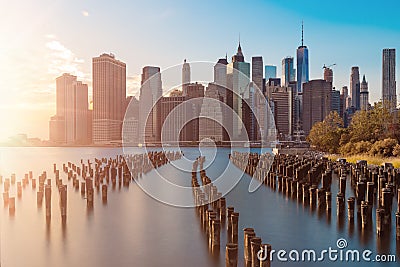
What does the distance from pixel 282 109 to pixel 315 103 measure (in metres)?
14.4

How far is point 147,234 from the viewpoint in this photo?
17.6m

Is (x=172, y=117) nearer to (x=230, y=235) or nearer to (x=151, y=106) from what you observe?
(x=151, y=106)

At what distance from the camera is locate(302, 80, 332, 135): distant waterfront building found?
582 ft

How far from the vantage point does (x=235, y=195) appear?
91.8 ft

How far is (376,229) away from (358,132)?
122 ft

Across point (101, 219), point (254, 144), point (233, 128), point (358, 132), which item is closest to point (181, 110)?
point (233, 128)

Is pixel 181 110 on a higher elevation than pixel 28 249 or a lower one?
higher

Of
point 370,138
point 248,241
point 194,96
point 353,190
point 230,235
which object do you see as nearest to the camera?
point 248,241

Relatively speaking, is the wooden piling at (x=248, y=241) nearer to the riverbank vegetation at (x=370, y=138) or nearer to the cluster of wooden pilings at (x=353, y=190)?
the cluster of wooden pilings at (x=353, y=190)

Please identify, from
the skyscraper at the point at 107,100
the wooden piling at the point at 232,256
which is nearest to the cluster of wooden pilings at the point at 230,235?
the wooden piling at the point at 232,256

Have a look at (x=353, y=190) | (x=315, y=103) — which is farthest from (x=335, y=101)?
(x=353, y=190)

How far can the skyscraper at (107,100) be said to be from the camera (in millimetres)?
158375

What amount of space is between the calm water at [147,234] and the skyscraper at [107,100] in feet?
448

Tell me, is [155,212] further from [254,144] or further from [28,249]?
[254,144]
